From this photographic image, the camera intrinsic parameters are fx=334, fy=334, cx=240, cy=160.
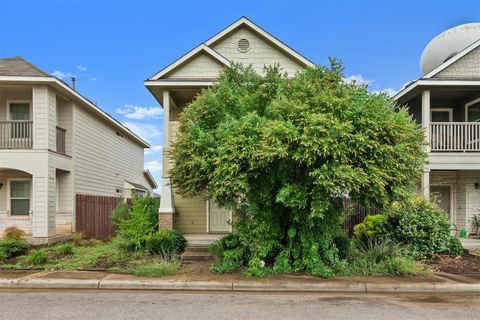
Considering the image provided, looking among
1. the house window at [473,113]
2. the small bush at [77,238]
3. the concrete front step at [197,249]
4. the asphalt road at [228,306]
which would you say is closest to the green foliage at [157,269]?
the asphalt road at [228,306]

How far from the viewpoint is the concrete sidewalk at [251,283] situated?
7.14 m

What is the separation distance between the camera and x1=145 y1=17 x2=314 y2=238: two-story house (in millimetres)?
11430

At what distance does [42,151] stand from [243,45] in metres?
8.53

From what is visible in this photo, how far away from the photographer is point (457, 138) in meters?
12.8

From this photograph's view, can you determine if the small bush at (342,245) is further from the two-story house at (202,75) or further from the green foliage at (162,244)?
the green foliage at (162,244)

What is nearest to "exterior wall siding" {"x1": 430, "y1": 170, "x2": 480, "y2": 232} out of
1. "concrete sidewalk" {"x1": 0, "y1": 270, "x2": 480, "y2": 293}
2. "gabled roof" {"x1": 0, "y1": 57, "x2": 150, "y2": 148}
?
"concrete sidewalk" {"x1": 0, "y1": 270, "x2": 480, "y2": 293}

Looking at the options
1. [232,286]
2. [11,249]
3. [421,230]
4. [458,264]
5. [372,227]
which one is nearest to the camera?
[232,286]

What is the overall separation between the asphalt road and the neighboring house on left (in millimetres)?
6297

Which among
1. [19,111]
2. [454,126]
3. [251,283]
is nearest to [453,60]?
[454,126]

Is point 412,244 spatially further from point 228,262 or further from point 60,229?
point 60,229

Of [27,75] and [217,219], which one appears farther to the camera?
[27,75]

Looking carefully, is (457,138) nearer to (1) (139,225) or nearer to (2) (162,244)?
(2) (162,244)

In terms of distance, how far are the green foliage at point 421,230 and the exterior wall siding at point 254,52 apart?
6.55 m

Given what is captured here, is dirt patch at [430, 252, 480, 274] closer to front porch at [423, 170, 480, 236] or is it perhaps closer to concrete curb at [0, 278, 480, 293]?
concrete curb at [0, 278, 480, 293]
